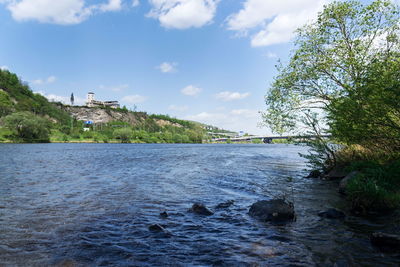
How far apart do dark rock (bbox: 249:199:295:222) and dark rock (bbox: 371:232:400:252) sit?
3.44 m

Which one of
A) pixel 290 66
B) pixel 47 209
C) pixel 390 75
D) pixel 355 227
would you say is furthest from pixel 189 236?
pixel 290 66

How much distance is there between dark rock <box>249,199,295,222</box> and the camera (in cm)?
1147

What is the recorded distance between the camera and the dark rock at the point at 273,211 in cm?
1147

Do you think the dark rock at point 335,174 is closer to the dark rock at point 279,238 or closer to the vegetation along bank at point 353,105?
the vegetation along bank at point 353,105

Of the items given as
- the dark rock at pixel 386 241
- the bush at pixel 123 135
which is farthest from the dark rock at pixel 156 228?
the bush at pixel 123 135

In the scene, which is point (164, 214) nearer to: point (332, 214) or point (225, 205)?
point (225, 205)

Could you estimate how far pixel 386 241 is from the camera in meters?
8.36

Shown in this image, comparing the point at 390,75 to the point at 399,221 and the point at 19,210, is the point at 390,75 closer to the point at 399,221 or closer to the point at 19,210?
the point at 399,221

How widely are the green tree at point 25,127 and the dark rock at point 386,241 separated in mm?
127307

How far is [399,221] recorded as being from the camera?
10.5m

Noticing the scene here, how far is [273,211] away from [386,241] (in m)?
4.29

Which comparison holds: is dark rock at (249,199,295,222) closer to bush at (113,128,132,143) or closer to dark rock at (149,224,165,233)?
dark rock at (149,224,165,233)

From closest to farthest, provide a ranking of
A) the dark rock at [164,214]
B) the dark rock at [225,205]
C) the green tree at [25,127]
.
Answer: the dark rock at [164,214]
the dark rock at [225,205]
the green tree at [25,127]

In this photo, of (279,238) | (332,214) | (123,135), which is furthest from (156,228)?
(123,135)
